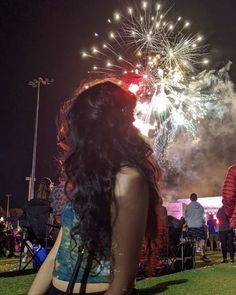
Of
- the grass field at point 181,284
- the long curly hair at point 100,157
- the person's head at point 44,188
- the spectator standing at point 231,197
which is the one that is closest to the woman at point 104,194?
the long curly hair at point 100,157

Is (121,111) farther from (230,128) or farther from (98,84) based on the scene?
(230,128)

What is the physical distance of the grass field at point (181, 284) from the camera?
298 inches

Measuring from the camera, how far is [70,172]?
2.20 m

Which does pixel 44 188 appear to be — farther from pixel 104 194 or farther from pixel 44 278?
pixel 104 194

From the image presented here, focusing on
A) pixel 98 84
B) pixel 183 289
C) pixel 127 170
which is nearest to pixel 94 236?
pixel 127 170

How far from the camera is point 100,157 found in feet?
6.77

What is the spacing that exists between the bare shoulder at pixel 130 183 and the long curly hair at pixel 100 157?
0.03 meters

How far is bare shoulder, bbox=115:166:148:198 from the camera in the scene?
193cm

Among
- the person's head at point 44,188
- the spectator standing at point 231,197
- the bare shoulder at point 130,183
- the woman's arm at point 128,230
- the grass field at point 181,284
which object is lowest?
the grass field at point 181,284

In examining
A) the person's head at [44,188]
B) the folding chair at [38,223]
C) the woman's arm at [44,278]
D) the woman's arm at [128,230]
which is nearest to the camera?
the woman's arm at [128,230]

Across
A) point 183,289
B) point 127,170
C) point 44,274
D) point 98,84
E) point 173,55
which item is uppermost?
point 173,55

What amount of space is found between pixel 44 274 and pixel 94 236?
19.5 inches

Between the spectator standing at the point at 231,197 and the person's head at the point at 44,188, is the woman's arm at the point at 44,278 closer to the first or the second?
the spectator standing at the point at 231,197

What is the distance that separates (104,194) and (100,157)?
170mm
